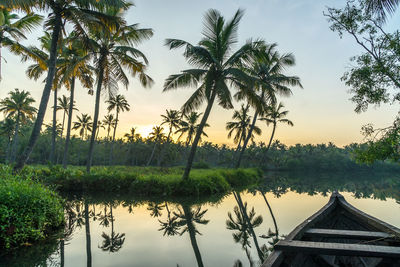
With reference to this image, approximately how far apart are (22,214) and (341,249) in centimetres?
530

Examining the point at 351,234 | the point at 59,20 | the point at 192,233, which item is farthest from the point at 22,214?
the point at 59,20

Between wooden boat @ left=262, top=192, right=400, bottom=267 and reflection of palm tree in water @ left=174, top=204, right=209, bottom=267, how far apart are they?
2008 millimetres

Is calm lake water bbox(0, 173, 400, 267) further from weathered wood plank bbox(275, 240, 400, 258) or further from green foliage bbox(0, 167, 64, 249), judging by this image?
weathered wood plank bbox(275, 240, 400, 258)

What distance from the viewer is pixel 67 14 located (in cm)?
874

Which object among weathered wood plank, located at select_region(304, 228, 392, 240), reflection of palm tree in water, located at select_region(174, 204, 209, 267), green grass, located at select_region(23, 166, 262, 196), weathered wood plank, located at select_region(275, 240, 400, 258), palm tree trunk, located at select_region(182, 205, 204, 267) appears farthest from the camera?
green grass, located at select_region(23, 166, 262, 196)

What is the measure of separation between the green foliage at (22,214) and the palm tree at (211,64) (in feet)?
23.6

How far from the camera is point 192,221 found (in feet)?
24.5

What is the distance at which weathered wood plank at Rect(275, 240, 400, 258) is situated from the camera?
97.0 inches

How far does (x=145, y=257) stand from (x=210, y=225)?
113 inches

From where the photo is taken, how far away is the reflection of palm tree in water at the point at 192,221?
518 centimetres

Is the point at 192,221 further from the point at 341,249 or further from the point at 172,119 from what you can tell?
the point at 172,119

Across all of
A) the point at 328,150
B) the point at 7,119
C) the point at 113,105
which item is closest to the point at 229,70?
the point at 113,105

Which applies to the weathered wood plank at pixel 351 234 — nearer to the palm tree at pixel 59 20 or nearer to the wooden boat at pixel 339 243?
the wooden boat at pixel 339 243

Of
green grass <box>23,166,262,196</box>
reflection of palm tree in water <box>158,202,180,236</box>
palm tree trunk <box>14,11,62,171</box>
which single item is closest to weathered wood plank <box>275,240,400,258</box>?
reflection of palm tree in water <box>158,202,180,236</box>
